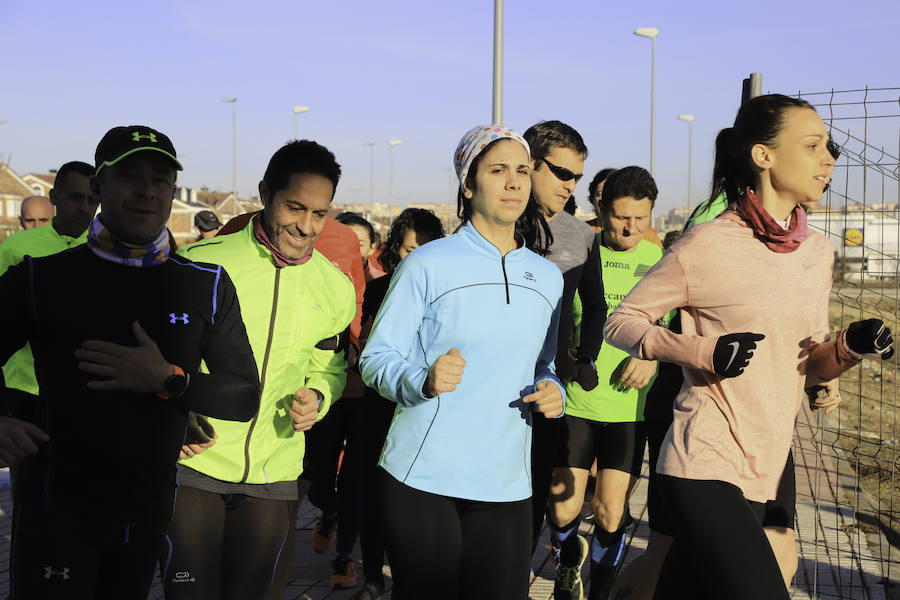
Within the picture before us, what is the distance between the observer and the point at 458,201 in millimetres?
4012

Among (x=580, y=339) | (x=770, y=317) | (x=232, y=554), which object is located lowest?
(x=232, y=554)

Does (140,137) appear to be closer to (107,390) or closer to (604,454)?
(107,390)

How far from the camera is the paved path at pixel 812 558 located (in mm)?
5605

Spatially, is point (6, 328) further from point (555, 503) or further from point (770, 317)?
point (555, 503)

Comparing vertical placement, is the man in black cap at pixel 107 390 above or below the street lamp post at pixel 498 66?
below

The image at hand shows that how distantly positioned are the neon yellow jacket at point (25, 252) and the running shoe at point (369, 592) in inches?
81.9

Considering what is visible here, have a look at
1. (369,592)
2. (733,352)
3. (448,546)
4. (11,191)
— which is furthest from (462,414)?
(11,191)

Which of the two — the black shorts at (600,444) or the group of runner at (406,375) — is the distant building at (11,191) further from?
the group of runner at (406,375)

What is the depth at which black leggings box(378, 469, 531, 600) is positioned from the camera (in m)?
3.31

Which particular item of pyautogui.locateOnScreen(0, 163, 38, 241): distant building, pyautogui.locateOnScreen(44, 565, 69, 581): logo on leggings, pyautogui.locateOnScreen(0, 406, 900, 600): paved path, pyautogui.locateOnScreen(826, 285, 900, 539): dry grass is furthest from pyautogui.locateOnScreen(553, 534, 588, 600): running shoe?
pyautogui.locateOnScreen(0, 163, 38, 241): distant building

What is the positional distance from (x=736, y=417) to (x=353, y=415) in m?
3.16

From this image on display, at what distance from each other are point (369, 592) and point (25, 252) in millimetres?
2928

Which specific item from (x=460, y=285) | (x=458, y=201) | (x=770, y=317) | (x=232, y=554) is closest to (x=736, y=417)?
(x=770, y=317)

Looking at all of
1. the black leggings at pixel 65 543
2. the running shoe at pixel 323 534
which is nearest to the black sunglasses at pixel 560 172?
the black leggings at pixel 65 543
